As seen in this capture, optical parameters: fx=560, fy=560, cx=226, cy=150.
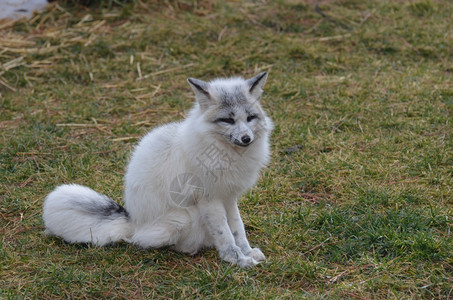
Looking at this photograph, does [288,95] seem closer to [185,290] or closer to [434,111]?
[434,111]

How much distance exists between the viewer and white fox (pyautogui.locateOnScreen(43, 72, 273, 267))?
3754mm

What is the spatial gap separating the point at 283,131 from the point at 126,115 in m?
1.92

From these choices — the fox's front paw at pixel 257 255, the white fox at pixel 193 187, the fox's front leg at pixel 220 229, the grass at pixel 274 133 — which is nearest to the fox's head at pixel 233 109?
the white fox at pixel 193 187

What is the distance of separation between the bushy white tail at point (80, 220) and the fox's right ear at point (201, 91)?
102 cm

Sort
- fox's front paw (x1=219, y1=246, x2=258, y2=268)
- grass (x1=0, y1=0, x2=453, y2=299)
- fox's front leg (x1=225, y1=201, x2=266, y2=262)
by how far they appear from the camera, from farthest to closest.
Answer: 1. fox's front leg (x1=225, y1=201, x2=266, y2=262)
2. fox's front paw (x1=219, y1=246, x2=258, y2=268)
3. grass (x1=0, y1=0, x2=453, y2=299)

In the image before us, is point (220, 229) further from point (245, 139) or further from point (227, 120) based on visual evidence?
point (227, 120)

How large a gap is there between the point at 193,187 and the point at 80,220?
2.81 feet

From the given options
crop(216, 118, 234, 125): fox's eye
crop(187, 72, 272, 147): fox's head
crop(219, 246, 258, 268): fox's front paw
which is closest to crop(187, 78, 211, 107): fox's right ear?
crop(187, 72, 272, 147): fox's head

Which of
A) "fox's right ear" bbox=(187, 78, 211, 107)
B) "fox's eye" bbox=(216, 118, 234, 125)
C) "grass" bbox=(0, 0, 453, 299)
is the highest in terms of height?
"fox's right ear" bbox=(187, 78, 211, 107)

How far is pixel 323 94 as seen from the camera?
6891 mm

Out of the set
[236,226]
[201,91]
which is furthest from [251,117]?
[236,226]

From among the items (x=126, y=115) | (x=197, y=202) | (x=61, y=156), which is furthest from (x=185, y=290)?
(x=126, y=115)

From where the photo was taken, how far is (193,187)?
3768 millimetres

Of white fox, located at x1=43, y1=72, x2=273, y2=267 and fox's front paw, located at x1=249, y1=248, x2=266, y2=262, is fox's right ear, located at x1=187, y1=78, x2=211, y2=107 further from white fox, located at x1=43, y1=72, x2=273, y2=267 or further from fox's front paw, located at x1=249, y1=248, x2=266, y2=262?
fox's front paw, located at x1=249, y1=248, x2=266, y2=262
